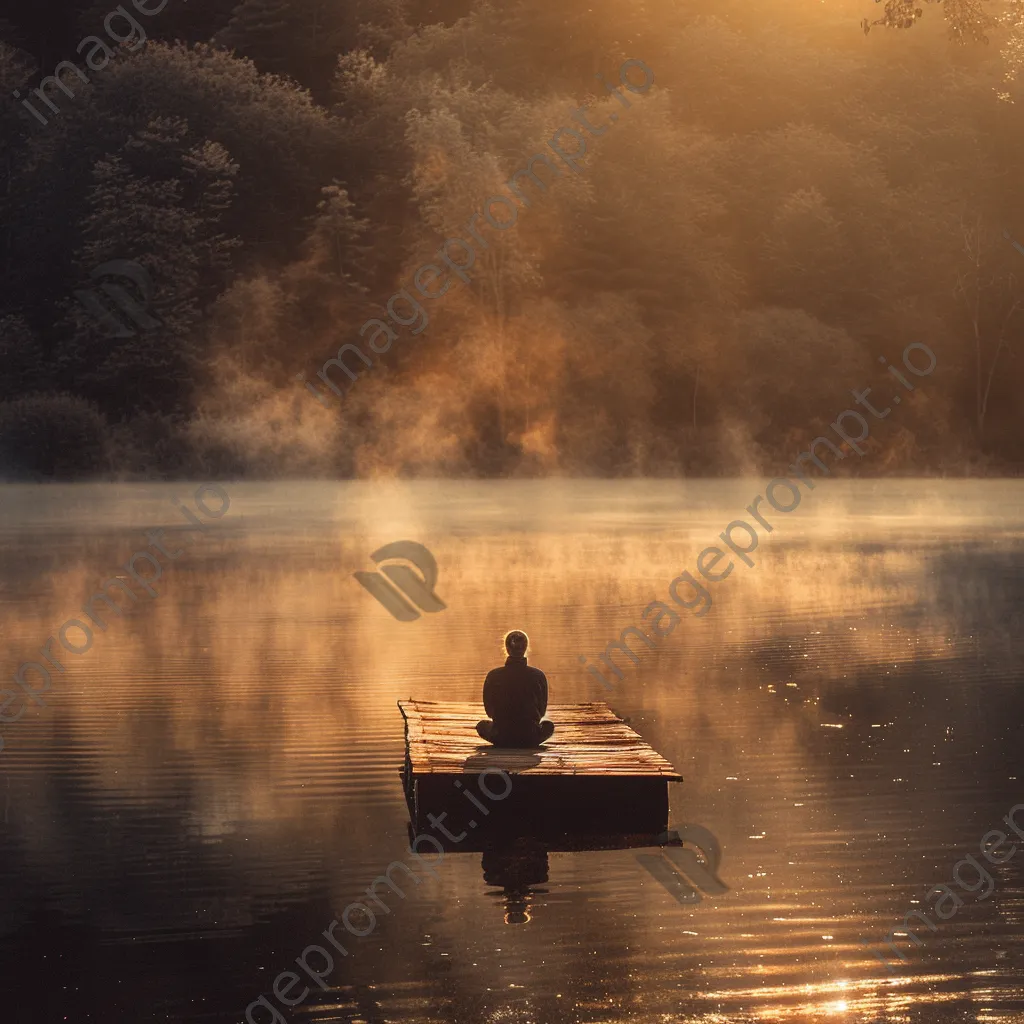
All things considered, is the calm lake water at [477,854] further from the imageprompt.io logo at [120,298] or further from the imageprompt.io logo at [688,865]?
the imageprompt.io logo at [120,298]

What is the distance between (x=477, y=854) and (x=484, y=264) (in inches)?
2173

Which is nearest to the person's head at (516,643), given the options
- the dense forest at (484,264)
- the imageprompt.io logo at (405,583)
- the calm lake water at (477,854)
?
the calm lake water at (477,854)

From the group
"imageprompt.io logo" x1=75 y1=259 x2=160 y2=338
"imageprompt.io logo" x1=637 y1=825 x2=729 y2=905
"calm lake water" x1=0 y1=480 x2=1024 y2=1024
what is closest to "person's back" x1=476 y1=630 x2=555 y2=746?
"calm lake water" x1=0 y1=480 x2=1024 y2=1024

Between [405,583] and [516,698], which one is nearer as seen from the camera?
[516,698]

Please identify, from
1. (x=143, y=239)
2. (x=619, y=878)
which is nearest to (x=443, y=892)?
(x=619, y=878)

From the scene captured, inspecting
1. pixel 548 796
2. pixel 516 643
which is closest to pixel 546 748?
pixel 516 643

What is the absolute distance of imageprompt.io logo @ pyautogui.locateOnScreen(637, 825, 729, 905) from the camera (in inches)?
343

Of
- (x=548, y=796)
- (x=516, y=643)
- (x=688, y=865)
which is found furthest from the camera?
(x=516, y=643)

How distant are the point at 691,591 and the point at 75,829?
14513mm

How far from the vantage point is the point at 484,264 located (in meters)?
63.7

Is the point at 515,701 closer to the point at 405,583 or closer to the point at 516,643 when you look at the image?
the point at 516,643

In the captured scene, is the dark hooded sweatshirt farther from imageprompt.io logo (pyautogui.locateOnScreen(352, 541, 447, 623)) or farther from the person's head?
imageprompt.io logo (pyautogui.locateOnScreen(352, 541, 447, 623))

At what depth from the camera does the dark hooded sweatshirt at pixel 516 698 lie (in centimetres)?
1082

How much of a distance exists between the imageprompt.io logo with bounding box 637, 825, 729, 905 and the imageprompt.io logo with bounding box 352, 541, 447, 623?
1075 centimetres
